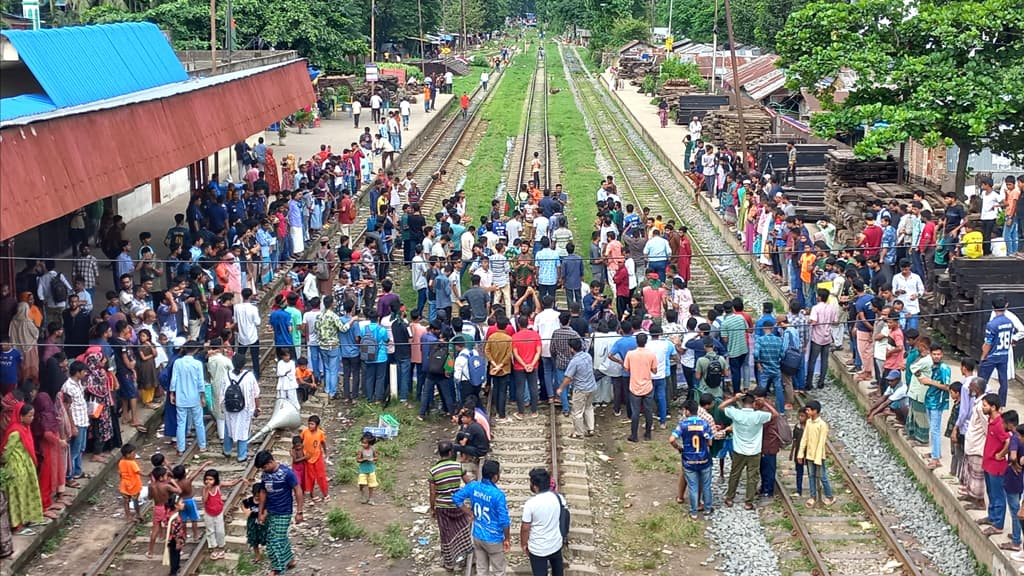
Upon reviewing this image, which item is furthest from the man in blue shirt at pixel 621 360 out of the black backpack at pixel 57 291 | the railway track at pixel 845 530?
the black backpack at pixel 57 291

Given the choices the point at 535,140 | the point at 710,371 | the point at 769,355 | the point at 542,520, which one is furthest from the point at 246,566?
the point at 535,140

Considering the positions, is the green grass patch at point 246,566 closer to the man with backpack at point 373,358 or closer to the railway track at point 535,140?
the man with backpack at point 373,358

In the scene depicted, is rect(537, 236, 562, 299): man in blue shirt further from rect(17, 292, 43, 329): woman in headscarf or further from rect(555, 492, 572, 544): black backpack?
rect(555, 492, 572, 544): black backpack

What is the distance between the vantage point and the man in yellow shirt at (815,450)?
1308 centimetres

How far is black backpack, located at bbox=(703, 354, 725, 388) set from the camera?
1443 cm

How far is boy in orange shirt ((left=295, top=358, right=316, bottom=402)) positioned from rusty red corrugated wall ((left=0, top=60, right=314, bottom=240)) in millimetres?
3254

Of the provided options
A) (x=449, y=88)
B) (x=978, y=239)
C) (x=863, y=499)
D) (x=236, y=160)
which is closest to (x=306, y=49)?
(x=236, y=160)

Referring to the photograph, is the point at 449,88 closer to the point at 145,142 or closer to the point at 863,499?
the point at 145,142

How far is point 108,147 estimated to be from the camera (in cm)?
1588

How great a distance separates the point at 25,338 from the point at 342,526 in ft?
15.6

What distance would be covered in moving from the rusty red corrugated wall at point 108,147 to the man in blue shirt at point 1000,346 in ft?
36.1

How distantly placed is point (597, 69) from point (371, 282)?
253 ft

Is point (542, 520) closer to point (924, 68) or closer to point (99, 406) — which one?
point (99, 406)

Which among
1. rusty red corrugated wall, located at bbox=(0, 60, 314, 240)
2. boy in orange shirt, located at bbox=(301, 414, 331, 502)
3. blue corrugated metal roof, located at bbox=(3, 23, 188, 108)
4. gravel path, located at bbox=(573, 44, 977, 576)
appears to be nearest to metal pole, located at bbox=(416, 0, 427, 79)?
blue corrugated metal roof, located at bbox=(3, 23, 188, 108)
